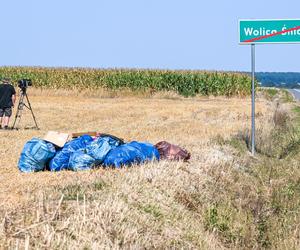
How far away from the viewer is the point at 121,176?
32.7 ft

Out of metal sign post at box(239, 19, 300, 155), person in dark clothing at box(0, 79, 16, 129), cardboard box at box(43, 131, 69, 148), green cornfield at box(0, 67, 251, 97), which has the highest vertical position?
metal sign post at box(239, 19, 300, 155)

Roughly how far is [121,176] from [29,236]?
3.87m

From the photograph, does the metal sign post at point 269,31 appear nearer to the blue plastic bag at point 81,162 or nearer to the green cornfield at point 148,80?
the blue plastic bag at point 81,162

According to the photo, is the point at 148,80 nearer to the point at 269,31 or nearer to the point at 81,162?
the point at 269,31

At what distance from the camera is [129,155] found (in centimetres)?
1200

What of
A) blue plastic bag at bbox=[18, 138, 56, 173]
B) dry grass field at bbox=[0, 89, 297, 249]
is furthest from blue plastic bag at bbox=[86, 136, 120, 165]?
blue plastic bag at bbox=[18, 138, 56, 173]

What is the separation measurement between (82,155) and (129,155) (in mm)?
883

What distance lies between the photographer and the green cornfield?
5262 cm

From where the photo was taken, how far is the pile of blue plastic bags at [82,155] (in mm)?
12000

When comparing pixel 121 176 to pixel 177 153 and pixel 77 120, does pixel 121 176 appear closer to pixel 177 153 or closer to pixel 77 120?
pixel 177 153

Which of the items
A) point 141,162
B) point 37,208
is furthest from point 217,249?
point 141,162

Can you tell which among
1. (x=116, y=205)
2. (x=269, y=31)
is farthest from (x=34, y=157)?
(x=269, y=31)

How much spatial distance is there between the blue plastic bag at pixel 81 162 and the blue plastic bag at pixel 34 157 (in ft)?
1.80

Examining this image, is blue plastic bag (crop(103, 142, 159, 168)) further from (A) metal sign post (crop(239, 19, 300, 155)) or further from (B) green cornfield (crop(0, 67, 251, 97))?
(B) green cornfield (crop(0, 67, 251, 97))
